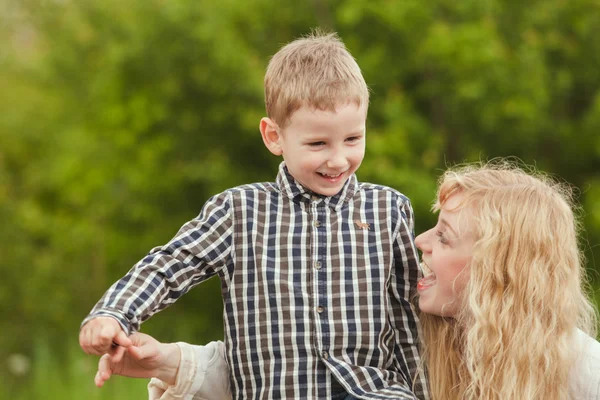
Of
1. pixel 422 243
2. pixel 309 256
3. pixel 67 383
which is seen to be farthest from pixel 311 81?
pixel 67 383

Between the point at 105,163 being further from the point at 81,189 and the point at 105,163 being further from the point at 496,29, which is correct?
the point at 496,29

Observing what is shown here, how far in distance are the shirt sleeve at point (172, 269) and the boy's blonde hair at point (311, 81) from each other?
322 millimetres

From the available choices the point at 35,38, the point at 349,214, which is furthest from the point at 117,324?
the point at 35,38

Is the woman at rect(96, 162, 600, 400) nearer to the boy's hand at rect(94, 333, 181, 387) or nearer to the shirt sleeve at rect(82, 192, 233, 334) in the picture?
the boy's hand at rect(94, 333, 181, 387)

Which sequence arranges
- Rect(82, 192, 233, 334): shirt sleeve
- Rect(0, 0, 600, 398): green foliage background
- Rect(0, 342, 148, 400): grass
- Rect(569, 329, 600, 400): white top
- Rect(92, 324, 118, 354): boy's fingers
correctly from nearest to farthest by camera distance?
Rect(92, 324, 118, 354): boy's fingers, Rect(82, 192, 233, 334): shirt sleeve, Rect(569, 329, 600, 400): white top, Rect(0, 342, 148, 400): grass, Rect(0, 0, 600, 398): green foliage background

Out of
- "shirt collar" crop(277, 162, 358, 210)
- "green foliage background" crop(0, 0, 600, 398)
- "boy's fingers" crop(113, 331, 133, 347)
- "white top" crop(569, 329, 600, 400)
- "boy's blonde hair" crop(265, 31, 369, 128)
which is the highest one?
"green foliage background" crop(0, 0, 600, 398)

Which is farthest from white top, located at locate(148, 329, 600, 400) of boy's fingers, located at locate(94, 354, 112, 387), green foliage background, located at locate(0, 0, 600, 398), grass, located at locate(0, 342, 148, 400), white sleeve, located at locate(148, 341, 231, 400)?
green foliage background, located at locate(0, 0, 600, 398)

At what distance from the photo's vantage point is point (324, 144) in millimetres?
2471

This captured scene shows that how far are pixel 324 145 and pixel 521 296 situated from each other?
0.71 metres

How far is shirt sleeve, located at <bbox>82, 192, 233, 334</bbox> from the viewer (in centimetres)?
225

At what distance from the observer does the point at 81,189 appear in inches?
456

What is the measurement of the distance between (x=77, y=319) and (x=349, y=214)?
31.7 feet

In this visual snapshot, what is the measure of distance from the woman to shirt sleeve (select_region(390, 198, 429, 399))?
0.16ft

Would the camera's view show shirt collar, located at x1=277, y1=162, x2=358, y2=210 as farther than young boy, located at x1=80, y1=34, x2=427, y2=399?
Yes
